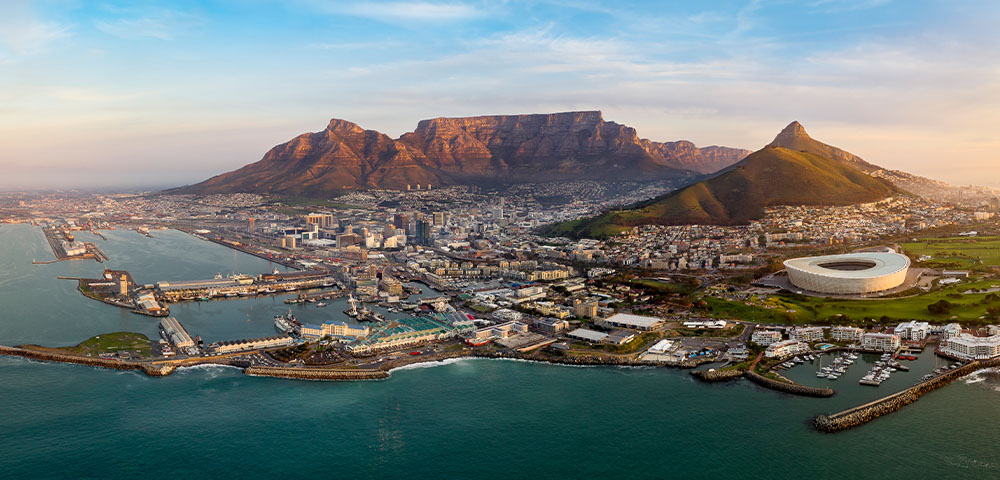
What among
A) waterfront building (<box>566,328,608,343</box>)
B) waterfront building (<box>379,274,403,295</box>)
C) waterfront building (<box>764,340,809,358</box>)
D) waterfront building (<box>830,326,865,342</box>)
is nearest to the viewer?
waterfront building (<box>764,340,809,358</box>)

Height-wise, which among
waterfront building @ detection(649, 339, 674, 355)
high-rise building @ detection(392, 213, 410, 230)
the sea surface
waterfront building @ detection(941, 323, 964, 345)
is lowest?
the sea surface

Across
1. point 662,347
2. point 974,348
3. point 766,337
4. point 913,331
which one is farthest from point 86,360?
point 974,348

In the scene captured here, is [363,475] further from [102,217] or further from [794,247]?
[102,217]

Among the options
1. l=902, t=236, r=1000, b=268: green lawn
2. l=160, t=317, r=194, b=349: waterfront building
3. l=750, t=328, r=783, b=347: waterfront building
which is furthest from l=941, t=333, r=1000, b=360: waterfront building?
l=160, t=317, r=194, b=349: waterfront building

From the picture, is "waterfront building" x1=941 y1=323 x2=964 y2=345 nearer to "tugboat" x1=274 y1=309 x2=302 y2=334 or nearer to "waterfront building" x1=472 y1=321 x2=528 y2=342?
"waterfront building" x1=472 y1=321 x2=528 y2=342

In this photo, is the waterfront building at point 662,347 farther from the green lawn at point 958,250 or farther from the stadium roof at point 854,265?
the green lawn at point 958,250

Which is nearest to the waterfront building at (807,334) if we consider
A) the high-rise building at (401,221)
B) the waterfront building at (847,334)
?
the waterfront building at (847,334)

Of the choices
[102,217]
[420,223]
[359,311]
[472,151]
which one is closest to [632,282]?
[359,311]
